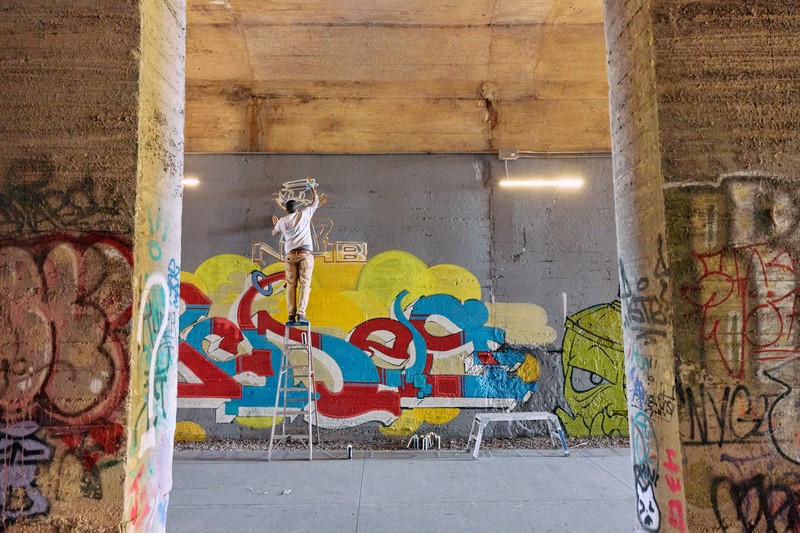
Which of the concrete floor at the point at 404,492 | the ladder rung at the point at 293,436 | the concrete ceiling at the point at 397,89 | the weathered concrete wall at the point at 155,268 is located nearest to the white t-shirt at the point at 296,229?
the concrete ceiling at the point at 397,89

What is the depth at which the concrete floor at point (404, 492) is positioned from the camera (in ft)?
15.1

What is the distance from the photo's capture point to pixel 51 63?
2729mm

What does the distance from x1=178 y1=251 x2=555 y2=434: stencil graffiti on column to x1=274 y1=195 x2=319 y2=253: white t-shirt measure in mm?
1055

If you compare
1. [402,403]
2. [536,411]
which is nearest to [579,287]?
[536,411]

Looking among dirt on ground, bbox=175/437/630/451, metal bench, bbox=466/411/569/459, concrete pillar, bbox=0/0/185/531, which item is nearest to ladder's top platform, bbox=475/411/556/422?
metal bench, bbox=466/411/569/459

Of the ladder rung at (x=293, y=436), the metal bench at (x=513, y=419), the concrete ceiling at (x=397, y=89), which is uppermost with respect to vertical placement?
the concrete ceiling at (x=397, y=89)

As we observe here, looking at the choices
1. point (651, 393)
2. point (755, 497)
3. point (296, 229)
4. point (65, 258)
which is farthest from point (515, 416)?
point (65, 258)

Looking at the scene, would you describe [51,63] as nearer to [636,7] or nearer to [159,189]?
[159,189]

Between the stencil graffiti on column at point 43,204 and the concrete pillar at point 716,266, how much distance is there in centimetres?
310

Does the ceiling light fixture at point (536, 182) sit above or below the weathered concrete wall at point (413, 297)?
above

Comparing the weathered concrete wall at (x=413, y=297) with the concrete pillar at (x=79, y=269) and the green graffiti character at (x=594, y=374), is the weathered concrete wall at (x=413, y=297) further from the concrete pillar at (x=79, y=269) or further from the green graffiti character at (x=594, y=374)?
the concrete pillar at (x=79, y=269)

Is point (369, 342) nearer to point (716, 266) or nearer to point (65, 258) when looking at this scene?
point (65, 258)

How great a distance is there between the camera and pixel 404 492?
5508 millimetres

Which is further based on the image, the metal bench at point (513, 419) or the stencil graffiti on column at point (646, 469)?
the metal bench at point (513, 419)
